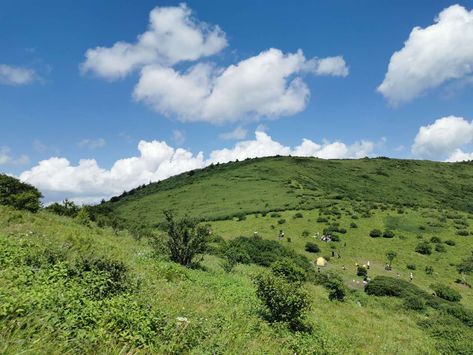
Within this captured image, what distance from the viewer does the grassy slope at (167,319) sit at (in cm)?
577

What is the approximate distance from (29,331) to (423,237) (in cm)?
7068

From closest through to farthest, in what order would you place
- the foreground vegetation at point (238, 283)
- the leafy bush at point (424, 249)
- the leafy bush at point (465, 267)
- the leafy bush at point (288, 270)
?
1. the foreground vegetation at point (238, 283)
2. the leafy bush at point (288, 270)
3. the leafy bush at point (465, 267)
4. the leafy bush at point (424, 249)

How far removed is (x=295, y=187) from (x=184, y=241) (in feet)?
285

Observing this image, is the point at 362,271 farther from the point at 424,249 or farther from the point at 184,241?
the point at 184,241

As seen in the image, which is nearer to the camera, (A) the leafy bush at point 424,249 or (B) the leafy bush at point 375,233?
(A) the leafy bush at point 424,249

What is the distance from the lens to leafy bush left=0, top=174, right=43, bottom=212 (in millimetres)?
24500

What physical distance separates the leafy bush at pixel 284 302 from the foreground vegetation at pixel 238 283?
0.05 metres

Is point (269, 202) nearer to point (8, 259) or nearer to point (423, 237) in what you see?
point (423, 237)

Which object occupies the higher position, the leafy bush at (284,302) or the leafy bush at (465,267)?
the leafy bush at (284,302)

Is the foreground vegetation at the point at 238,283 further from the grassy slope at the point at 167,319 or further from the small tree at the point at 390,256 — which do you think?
the small tree at the point at 390,256

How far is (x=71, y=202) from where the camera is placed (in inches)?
1441

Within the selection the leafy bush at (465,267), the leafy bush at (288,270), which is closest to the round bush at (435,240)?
the leafy bush at (465,267)

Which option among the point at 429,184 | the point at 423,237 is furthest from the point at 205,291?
the point at 429,184

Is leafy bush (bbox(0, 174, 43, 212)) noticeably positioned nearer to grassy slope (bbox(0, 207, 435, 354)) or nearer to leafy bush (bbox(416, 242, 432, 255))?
grassy slope (bbox(0, 207, 435, 354))
